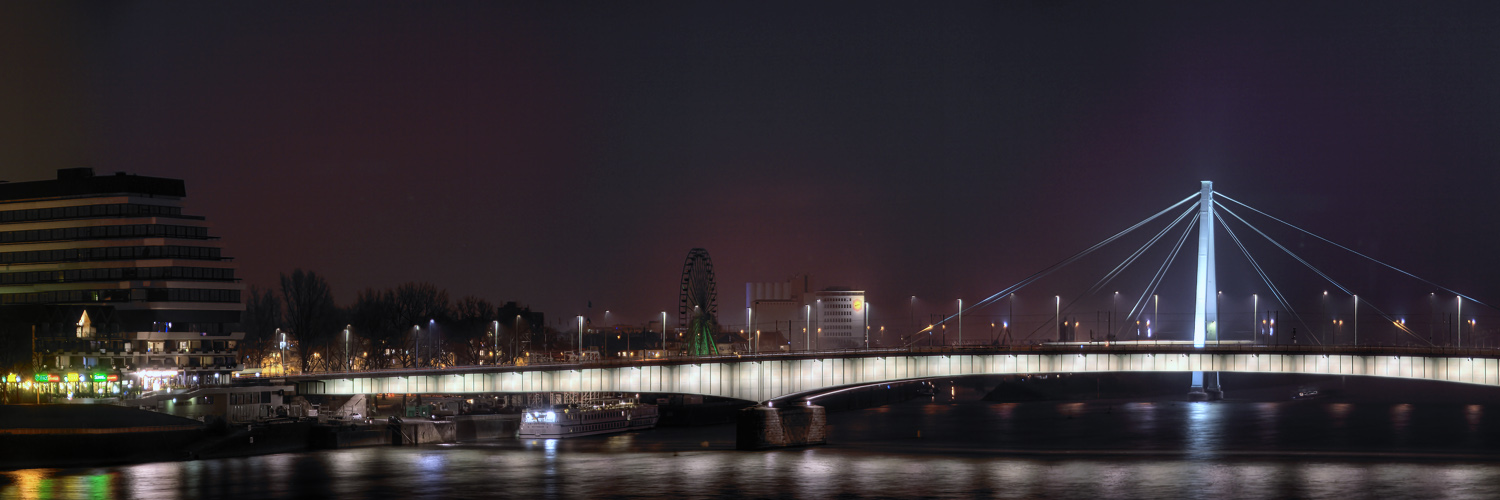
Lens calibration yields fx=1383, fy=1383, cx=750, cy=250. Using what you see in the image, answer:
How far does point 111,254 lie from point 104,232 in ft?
6.74

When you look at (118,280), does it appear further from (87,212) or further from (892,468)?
(892,468)

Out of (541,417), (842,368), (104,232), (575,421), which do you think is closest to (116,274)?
(104,232)

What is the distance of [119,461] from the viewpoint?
81625 millimetres

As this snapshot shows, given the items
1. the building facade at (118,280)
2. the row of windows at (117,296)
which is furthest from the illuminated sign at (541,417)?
the row of windows at (117,296)

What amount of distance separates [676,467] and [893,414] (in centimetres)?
8111

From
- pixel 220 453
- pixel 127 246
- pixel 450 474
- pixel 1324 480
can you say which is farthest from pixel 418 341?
pixel 1324 480

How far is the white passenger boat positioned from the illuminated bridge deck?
9.04 ft

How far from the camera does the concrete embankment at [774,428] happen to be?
90.8 meters

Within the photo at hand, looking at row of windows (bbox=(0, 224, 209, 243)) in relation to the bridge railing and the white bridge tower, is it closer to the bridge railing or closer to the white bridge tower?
the bridge railing

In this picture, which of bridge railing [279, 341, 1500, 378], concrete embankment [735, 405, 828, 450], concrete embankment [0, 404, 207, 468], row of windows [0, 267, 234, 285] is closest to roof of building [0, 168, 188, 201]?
row of windows [0, 267, 234, 285]

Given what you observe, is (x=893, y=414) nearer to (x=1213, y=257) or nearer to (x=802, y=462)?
(x=1213, y=257)

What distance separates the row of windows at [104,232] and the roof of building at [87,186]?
286cm

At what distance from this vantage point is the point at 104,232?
113 m

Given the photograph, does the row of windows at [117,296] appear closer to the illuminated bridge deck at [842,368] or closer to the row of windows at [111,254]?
the row of windows at [111,254]
